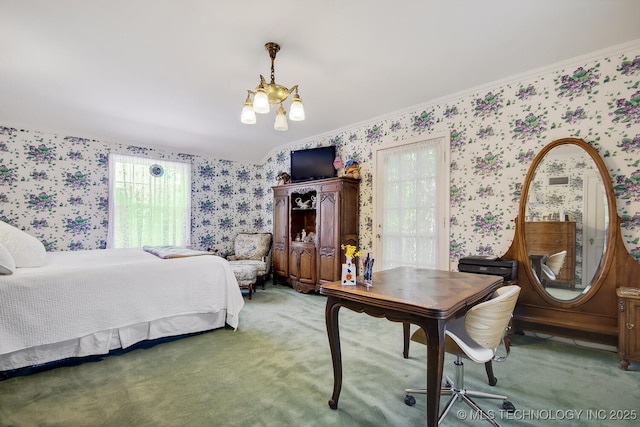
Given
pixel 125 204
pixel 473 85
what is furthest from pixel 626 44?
pixel 125 204

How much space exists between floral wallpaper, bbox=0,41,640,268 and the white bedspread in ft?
6.17

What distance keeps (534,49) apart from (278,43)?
89.5 inches

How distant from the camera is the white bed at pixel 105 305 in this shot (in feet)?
7.08

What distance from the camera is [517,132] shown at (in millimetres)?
3062

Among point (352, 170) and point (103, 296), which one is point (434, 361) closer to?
point (103, 296)

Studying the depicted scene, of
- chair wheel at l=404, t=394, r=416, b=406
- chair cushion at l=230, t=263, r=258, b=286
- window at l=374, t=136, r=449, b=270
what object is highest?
window at l=374, t=136, r=449, b=270

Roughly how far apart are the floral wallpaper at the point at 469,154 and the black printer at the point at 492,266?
315 mm

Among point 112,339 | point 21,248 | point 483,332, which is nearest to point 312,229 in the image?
point 112,339

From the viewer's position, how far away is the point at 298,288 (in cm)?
475

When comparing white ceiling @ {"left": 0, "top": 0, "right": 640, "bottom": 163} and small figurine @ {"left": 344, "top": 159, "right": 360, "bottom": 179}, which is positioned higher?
white ceiling @ {"left": 0, "top": 0, "right": 640, "bottom": 163}

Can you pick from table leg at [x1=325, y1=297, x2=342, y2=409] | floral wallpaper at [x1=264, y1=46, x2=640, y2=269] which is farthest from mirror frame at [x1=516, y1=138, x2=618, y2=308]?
table leg at [x1=325, y1=297, x2=342, y2=409]

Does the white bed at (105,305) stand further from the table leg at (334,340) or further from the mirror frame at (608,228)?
the mirror frame at (608,228)

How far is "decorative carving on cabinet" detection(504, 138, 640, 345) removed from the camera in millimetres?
2510

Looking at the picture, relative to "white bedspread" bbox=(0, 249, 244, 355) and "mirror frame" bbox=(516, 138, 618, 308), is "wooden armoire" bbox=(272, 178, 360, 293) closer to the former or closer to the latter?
"white bedspread" bbox=(0, 249, 244, 355)
